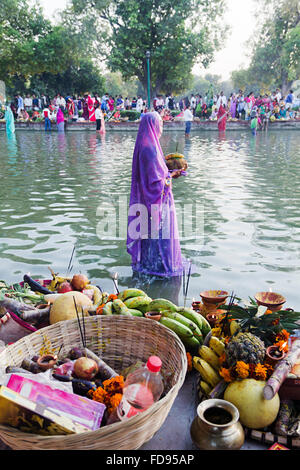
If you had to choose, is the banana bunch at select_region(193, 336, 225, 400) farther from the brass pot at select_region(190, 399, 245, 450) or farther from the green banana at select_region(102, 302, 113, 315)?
the green banana at select_region(102, 302, 113, 315)

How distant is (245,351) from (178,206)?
5.66 metres

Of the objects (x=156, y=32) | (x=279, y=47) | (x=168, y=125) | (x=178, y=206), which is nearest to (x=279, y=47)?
(x=279, y=47)

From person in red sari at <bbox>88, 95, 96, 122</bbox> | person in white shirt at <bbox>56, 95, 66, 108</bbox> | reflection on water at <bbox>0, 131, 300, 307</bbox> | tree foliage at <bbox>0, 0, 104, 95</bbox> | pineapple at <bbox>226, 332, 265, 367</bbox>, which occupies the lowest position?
reflection on water at <bbox>0, 131, 300, 307</bbox>

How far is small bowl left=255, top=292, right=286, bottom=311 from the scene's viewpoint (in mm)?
2686

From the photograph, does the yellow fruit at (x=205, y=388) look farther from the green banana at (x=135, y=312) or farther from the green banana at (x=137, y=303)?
the green banana at (x=137, y=303)

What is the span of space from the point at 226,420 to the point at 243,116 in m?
25.3

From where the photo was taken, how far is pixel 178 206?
7484mm

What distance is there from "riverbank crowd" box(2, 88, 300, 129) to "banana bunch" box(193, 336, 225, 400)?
22153 mm

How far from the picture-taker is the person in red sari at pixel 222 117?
2150cm

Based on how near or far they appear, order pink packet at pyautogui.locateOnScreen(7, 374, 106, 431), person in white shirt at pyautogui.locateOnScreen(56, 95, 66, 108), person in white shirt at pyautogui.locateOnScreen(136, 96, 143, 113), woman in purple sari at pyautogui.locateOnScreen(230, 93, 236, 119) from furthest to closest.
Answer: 1. person in white shirt at pyautogui.locateOnScreen(136, 96, 143, 113)
2. person in white shirt at pyautogui.locateOnScreen(56, 95, 66, 108)
3. woman in purple sari at pyautogui.locateOnScreen(230, 93, 236, 119)
4. pink packet at pyautogui.locateOnScreen(7, 374, 106, 431)

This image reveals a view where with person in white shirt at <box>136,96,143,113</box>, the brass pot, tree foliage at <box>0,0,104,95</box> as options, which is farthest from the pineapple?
tree foliage at <box>0,0,104,95</box>

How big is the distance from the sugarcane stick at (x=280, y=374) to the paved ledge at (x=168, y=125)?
22562 mm
